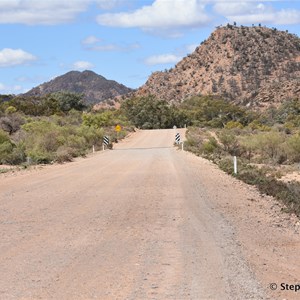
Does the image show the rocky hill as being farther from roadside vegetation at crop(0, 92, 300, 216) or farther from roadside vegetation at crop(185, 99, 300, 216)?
roadside vegetation at crop(185, 99, 300, 216)

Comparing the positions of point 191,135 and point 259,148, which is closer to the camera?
point 259,148

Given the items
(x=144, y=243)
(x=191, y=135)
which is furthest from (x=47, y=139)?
(x=144, y=243)

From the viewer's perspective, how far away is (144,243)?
465 inches

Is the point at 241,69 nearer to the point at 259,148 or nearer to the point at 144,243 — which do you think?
the point at 259,148

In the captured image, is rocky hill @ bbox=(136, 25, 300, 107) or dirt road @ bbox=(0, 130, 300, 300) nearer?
dirt road @ bbox=(0, 130, 300, 300)

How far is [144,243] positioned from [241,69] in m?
124

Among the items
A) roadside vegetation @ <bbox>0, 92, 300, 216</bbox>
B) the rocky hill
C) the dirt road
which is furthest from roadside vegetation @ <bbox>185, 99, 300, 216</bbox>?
the rocky hill

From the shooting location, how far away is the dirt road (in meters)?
8.57

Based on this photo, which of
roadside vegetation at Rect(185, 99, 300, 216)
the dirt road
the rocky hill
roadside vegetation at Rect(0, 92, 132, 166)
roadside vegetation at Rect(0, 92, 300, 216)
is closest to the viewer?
the dirt road

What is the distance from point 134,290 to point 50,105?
10949cm

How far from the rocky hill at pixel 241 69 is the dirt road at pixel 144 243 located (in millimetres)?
110735

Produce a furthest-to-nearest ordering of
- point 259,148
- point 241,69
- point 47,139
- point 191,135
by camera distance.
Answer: point 241,69
point 191,135
point 259,148
point 47,139

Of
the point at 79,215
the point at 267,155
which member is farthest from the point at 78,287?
the point at 267,155

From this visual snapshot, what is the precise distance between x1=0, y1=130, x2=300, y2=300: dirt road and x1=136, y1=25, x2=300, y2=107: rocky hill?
363 feet
